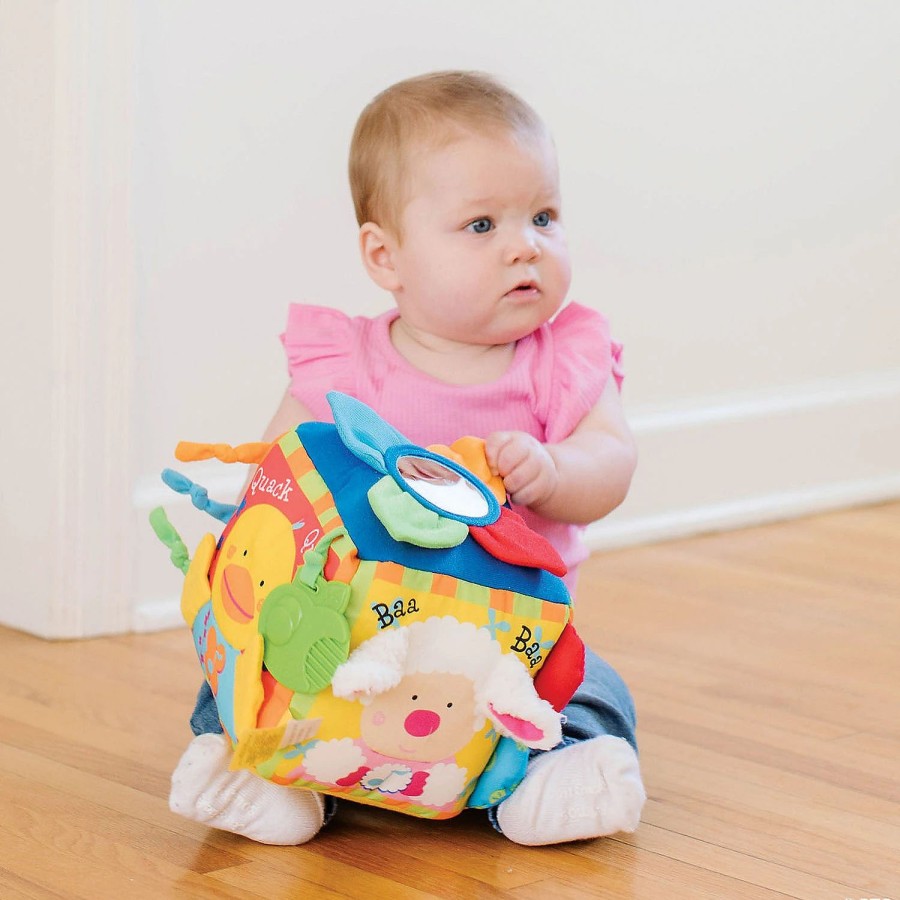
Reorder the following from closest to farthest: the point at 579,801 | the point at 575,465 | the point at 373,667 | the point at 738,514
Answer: the point at 373,667
the point at 579,801
the point at 575,465
the point at 738,514

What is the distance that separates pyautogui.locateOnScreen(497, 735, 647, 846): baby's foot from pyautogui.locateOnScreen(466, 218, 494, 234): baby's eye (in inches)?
15.9

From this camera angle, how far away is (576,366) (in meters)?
1.21

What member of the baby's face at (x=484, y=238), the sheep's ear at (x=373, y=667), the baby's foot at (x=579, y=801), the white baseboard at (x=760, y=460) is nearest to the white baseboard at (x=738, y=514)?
the white baseboard at (x=760, y=460)

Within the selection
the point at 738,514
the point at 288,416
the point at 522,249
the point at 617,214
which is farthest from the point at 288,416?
the point at 738,514

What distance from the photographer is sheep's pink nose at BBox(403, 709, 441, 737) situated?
95 centimetres

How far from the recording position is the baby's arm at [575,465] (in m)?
1.07

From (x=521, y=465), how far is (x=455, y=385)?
0.14m

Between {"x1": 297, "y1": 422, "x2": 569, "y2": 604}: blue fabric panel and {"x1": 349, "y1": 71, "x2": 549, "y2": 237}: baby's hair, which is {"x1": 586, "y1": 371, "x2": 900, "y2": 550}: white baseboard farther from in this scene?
{"x1": 297, "y1": 422, "x2": 569, "y2": 604}: blue fabric panel

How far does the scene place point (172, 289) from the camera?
1.58 metres

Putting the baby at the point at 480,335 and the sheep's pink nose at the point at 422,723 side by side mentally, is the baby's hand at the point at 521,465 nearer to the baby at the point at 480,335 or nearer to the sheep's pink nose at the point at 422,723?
the baby at the point at 480,335

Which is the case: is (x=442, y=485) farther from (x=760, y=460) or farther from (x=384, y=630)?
(x=760, y=460)

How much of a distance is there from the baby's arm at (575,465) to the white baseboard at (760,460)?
82 centimetres

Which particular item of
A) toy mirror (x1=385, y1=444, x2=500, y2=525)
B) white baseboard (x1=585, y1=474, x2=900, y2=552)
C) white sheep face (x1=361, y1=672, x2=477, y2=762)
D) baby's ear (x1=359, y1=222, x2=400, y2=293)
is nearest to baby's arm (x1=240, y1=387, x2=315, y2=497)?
baby's ear (x1=359, y1=222, x2=400, y2=293)

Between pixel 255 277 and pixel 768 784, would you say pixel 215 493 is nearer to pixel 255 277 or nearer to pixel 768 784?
pixel 255 277
